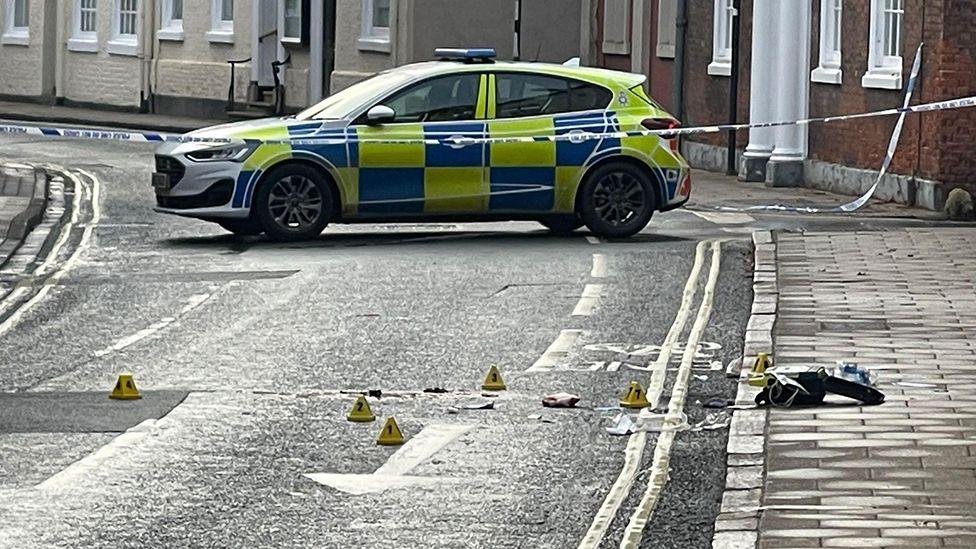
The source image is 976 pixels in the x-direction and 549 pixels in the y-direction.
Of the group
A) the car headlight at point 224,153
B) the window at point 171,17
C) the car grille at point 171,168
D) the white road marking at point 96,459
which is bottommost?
the white road marking at point 96,459

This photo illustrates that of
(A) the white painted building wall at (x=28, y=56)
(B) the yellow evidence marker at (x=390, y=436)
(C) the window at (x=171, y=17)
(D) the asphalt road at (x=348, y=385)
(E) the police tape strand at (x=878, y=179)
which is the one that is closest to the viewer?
(D) the asphalt road at (x=348, y=385)

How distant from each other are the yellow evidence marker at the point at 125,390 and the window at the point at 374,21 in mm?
28956

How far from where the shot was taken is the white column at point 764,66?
28125 millimetres

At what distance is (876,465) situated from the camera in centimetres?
934

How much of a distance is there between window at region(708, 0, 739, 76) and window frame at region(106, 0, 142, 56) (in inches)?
697

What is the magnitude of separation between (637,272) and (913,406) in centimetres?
641

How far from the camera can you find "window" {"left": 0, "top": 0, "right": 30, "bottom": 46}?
163 ft

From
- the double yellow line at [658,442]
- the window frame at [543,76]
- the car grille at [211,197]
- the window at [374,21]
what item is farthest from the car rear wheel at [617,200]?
the window at [374,21]

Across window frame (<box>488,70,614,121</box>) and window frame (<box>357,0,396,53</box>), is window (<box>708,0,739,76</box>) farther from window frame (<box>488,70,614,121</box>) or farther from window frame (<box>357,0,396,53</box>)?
window frame (<box>488,70,614,121</box>)

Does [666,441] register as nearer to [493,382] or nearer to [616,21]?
[493,382]

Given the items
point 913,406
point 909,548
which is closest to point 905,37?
point 913,406

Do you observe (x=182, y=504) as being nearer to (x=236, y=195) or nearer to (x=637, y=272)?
(x=637, y=272)

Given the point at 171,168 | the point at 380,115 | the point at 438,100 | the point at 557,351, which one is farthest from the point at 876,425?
the point at 171,168

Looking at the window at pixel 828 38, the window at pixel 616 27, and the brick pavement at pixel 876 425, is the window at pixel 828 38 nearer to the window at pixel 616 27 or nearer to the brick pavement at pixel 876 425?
the window at pixel 616 27
